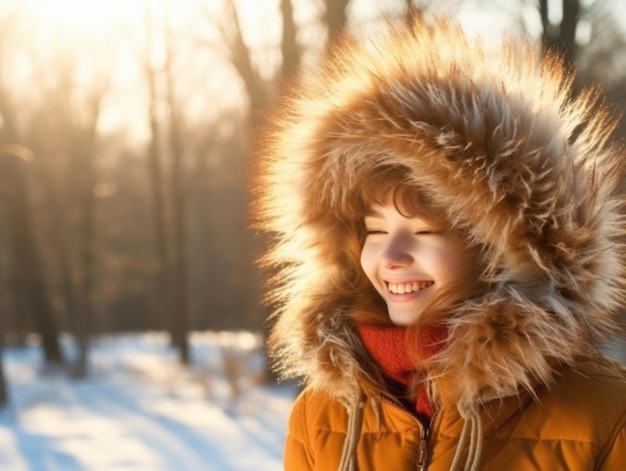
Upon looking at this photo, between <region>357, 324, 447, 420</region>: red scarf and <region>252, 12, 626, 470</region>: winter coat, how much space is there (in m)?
0.03

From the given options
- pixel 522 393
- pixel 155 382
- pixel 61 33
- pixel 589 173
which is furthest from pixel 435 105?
pixel 61 33

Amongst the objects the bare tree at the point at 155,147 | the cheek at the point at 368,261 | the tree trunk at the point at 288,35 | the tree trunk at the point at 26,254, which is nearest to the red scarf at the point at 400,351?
the cheek at the point at 368,261

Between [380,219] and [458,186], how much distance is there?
0.22 m

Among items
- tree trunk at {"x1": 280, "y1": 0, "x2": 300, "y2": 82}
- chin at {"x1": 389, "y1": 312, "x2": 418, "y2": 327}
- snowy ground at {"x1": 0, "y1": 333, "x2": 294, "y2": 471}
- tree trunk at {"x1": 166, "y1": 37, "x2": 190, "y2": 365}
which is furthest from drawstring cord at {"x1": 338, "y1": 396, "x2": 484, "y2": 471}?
tree trunk at {"x1": 166, "y1": 37, "x2": 190, "y2": 365}

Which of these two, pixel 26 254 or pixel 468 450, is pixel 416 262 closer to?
pixel 468 450

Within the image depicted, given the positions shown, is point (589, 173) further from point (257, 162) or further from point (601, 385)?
point (257, 162)

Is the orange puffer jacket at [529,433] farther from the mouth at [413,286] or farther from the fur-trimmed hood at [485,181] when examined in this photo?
the mouth at [413,286]

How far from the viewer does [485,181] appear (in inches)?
65.9

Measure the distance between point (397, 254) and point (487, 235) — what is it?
199mm

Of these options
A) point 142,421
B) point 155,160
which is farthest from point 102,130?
point 142,421

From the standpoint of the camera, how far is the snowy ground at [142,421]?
22.7 ft

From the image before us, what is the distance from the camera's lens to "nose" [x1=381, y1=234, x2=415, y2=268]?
1.74 m

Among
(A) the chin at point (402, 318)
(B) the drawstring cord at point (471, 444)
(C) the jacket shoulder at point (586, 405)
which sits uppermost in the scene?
(A) the chin at point (402, 318)

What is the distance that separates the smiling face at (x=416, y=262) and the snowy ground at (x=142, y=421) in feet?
16.3
